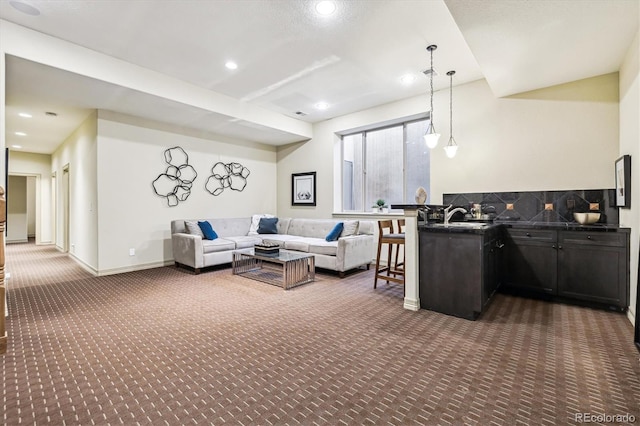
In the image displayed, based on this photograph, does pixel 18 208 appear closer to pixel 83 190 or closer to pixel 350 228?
pixel 83 190

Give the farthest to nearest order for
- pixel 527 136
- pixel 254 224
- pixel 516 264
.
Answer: pixel 254 224, pixel 527 136, pixel 516 264

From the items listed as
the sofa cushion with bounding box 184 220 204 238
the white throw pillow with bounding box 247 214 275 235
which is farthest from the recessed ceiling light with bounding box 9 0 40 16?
the white throw pillow with bounding box 247 214 275 235

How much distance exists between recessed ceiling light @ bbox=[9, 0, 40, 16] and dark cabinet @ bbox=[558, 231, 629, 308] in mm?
6003

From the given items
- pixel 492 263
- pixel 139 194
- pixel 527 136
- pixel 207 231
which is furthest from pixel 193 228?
pixel 527 136

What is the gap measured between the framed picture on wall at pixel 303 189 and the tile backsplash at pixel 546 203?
3.20m

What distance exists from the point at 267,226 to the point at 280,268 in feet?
4.84

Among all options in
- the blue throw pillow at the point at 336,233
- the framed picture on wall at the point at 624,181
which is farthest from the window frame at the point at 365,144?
the framed picture on wall at the point at 624,181

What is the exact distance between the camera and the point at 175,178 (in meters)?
5.70

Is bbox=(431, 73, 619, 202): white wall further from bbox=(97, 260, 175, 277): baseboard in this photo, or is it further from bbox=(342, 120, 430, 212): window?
bbox=(97, 260, 175, 277): baseboard

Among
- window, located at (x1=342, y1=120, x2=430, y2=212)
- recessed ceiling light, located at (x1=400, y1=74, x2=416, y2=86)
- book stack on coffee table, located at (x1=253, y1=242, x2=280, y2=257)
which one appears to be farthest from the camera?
window, located at (x1=342, y1=120, x2=430, y2=212)

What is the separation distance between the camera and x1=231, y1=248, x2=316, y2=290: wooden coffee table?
4.14 m

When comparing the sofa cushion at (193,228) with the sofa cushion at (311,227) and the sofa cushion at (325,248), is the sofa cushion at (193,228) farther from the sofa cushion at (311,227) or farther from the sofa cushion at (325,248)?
the sofa cushion at (325,248)

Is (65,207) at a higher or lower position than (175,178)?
lower

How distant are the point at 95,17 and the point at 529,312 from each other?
215 inches
